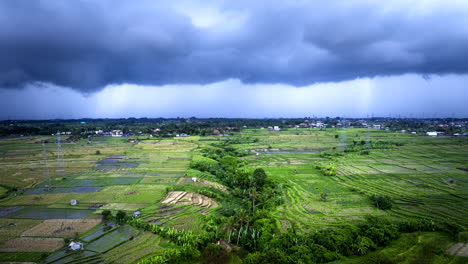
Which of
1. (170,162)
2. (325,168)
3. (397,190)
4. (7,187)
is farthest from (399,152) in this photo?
(7,187)

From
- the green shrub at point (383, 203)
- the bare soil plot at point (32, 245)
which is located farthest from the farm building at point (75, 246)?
the green shrub at point (383, 203)

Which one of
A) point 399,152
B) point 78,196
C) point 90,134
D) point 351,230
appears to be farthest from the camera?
point 90,134

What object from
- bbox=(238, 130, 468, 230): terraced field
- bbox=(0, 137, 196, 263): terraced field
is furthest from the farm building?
bbox=(238, 130, 468, 230): terraced field

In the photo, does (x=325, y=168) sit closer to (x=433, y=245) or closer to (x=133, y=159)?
(x=433, y=245)

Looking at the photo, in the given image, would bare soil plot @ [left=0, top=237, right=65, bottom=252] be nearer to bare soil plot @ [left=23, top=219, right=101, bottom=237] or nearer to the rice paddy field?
the rice paddy field

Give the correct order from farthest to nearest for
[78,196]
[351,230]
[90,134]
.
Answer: [90,134] < [78,196] < [351,230]

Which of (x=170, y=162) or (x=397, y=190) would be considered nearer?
(x=397, y=190)
